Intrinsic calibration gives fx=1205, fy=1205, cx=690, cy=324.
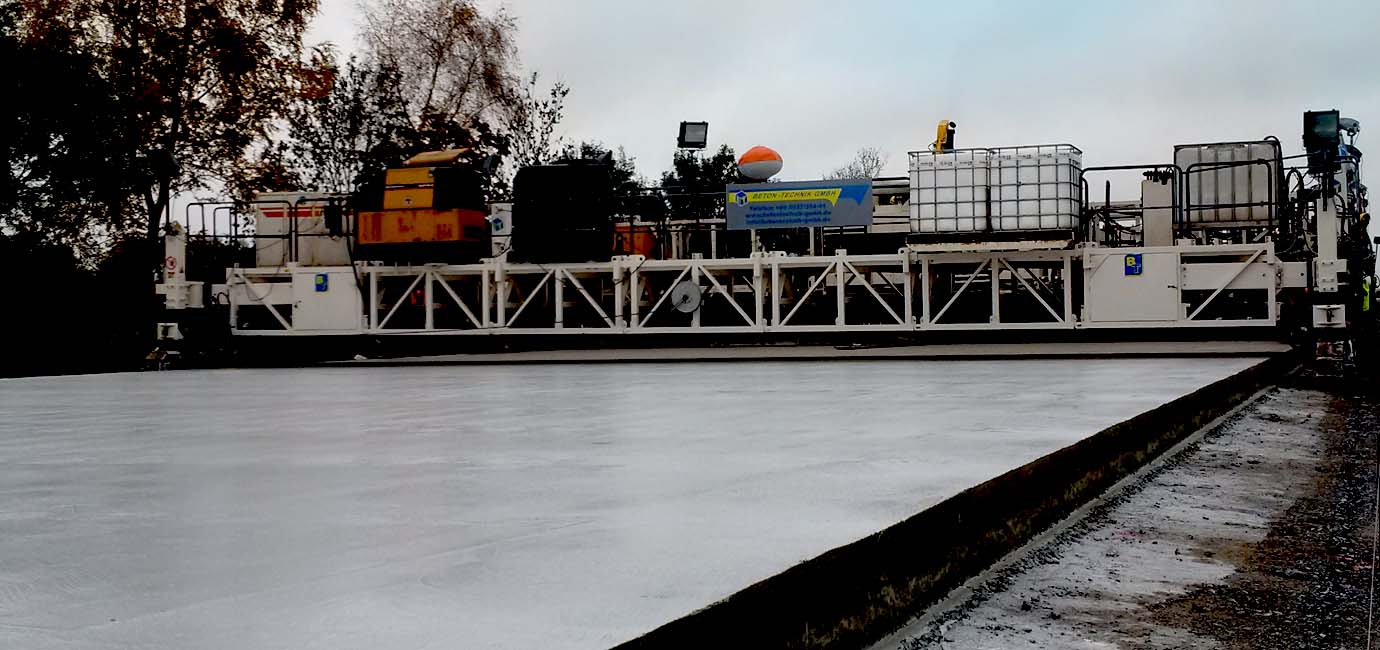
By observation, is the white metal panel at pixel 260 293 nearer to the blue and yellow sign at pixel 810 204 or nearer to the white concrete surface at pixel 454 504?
the blue and yellow sign at pixel 810 204

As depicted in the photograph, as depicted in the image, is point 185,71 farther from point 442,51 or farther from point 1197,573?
point 1197,573

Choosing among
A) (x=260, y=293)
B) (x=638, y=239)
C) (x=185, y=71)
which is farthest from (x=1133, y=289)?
(x=185, y=71)

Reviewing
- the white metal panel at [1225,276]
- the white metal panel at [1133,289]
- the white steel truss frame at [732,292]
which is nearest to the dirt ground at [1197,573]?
the white metal panel at [1225,276]

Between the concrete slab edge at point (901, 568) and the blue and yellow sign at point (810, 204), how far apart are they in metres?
11.5

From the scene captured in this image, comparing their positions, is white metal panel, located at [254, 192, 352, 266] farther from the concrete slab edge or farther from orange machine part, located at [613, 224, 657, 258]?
the concrete slab edge

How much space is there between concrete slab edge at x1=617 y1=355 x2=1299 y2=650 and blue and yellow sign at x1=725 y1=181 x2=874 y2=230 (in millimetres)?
11481

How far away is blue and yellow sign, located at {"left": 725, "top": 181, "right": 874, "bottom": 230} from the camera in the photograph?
1650 cm

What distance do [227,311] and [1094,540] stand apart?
16.6 metres

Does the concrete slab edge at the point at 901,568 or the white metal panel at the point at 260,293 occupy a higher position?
the white metal panel at the point at 260,293

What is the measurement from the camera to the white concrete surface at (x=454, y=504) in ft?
6.82

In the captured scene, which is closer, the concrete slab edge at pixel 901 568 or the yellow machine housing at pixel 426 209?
the concrete slab edge at pixel 901 568

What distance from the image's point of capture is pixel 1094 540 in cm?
400

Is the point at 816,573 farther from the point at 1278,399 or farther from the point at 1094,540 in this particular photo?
the point at 1278,399

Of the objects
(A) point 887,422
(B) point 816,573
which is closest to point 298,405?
(A) point 887,422
